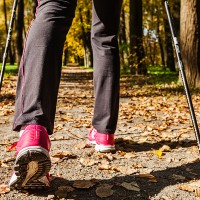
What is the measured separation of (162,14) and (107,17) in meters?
21.8

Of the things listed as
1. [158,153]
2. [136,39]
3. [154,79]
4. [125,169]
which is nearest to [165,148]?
[158,153]

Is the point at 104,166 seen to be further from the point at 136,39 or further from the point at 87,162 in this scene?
the point at 136,39

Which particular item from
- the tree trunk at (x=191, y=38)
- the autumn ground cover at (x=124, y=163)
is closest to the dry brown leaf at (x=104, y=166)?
the autumn ground cover at (x=124, y=163)

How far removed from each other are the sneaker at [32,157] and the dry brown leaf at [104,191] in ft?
1.21

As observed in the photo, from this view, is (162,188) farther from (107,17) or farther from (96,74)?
(107,17)

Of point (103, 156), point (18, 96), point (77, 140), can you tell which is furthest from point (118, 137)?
point (18, 96)

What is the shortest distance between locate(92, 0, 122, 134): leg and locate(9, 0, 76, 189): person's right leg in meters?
0.80

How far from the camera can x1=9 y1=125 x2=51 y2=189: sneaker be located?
167cm

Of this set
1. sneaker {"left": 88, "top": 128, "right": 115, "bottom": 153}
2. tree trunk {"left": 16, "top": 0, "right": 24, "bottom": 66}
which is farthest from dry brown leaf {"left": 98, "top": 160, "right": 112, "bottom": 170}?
tree trunk {"left": 16, "top": 0, "right": 24, "bottom": 66}

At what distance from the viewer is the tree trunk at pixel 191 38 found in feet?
29.0

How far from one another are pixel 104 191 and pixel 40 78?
768 mm

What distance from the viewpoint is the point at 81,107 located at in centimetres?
647

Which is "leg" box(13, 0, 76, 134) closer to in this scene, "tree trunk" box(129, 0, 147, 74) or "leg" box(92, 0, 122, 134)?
"leg" box(92, 0, 122, 134)

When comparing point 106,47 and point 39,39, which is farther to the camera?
point 106,47
